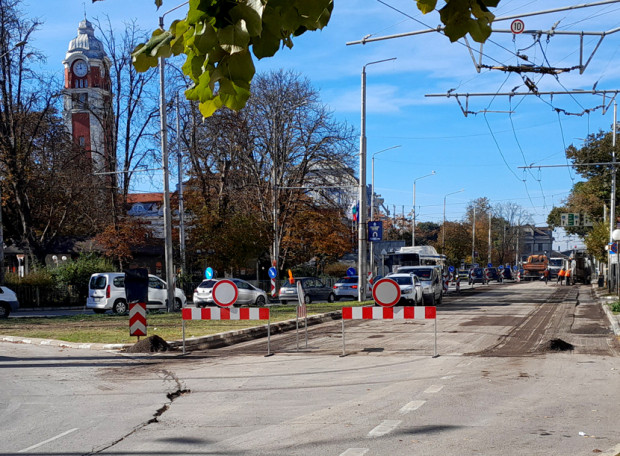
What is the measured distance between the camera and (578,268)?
68438mm

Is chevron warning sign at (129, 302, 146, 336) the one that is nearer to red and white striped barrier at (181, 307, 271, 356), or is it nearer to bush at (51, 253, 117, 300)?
red and white striped barrier at (181, 307, 271, 356)

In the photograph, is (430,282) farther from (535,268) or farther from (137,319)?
(535,268)

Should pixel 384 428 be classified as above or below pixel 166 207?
below

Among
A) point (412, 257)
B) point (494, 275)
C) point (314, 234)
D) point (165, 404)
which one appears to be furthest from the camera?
point (494, 275)

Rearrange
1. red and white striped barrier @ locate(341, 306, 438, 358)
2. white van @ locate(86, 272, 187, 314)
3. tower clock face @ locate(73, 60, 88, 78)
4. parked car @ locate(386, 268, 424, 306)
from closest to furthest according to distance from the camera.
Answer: red and white striped barrier @ locate(341, 306, 438, 358), white van @ locate(86, 272, 187, 314), parked car @ locate(386, 268, 424, 306), tower clock face @ locate(73, 60, 88, 78)

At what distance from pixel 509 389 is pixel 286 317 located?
44.6 ft

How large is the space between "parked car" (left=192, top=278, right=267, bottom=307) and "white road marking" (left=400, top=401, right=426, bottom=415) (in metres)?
22.4

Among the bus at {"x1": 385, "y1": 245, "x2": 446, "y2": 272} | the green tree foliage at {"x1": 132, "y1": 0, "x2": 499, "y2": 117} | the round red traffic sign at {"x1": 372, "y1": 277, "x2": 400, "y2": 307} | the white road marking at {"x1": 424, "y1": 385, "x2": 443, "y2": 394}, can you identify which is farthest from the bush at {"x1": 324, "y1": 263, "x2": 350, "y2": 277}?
the green tree foliage at {"x1": 132, "y1": 0, "x2": 499, "y2": 117}

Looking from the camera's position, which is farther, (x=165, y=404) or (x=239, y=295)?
(x=239, y=295)

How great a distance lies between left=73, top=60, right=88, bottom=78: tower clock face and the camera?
9331cm

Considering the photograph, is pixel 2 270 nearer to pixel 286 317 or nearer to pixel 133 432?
pixel 286 317

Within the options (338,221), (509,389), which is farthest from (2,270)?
(509,389)

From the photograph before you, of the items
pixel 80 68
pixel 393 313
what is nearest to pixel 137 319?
pixel 393 313

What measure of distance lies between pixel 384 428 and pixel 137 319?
354 inches
